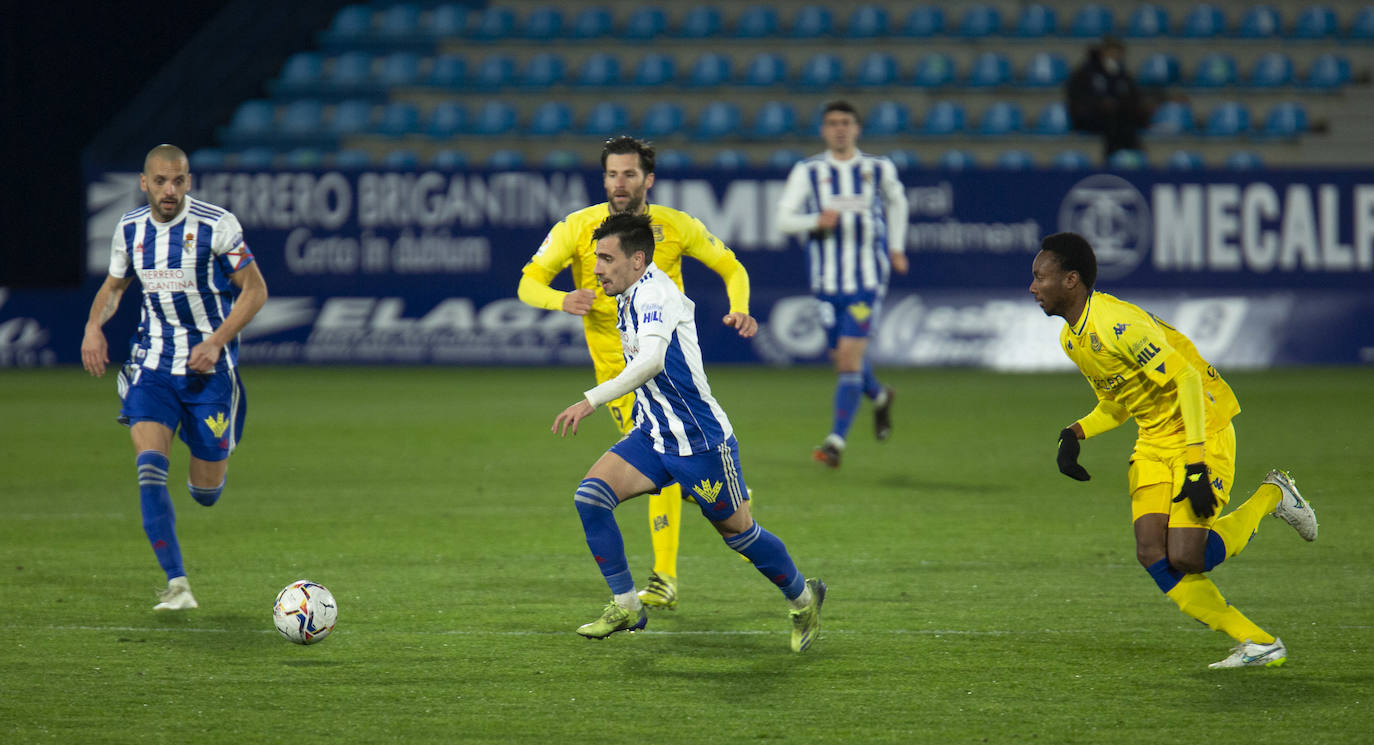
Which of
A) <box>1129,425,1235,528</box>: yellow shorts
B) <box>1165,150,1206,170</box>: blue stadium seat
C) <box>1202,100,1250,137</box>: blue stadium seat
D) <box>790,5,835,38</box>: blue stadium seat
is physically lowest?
<box>1165,150,1206,170</box>: blue stadium seat

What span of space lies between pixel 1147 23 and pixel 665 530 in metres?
17.7

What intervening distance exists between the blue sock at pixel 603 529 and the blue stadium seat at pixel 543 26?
Answer: 17.8m

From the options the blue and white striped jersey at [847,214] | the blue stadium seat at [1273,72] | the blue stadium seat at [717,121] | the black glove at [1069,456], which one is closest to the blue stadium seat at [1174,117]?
the blue stadium seat at [1273,72]

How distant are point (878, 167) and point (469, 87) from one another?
12.2 meters

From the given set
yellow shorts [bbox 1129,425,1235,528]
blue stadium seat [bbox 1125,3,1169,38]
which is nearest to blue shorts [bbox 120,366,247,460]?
yellow shorts [bbox 1129,425,1235,528]

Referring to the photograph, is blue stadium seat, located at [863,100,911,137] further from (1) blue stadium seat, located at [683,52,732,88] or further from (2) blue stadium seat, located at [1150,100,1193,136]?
(2) blue stadium seat, located at [1150,100,1193,136]

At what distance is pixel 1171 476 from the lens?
5152 mm

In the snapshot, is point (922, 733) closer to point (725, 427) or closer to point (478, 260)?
point (725, 427)

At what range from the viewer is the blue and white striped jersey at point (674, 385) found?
17.3 ft

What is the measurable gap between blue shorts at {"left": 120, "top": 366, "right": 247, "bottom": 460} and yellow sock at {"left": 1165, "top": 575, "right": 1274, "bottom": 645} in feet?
12.3

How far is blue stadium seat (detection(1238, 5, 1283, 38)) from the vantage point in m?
22.1

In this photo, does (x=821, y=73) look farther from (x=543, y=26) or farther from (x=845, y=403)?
(x=845, y=403)

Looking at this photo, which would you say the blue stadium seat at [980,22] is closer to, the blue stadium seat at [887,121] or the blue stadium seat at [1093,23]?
the blue stadium seat at [1093,23]

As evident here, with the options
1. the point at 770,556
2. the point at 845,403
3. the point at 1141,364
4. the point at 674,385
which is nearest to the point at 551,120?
the point at 845,403
